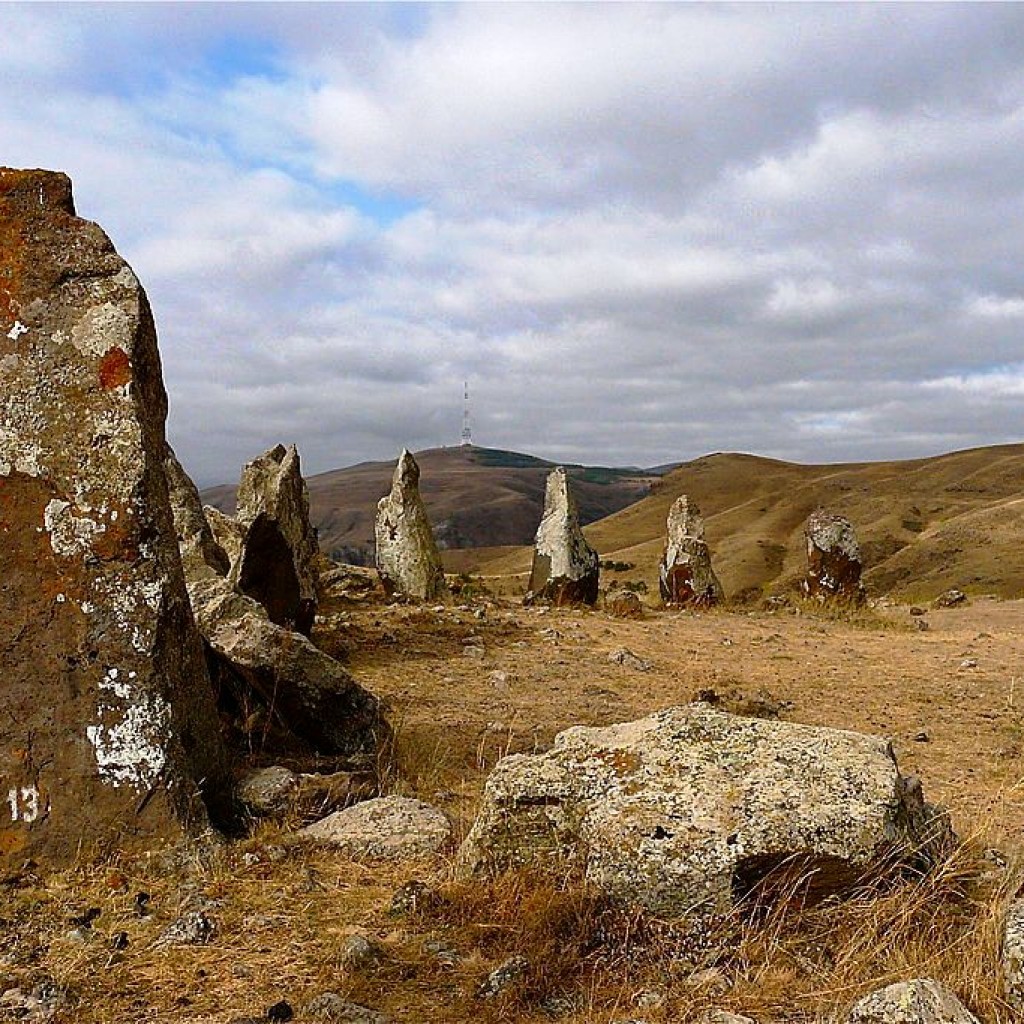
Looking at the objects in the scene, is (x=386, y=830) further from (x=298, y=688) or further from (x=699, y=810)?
(x=298, y=688)

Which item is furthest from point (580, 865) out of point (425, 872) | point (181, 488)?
point (181, 488)

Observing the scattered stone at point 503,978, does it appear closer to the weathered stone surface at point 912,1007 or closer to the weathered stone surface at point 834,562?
the weathered stone surface at point 912,1007

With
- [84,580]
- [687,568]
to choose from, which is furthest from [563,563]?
[84,580]

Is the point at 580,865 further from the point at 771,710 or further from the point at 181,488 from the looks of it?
the point at 181,488

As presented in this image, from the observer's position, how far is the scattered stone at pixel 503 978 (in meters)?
3.88

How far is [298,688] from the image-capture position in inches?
304

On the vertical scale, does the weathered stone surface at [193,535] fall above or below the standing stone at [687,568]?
above

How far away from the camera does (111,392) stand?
5.74 metres

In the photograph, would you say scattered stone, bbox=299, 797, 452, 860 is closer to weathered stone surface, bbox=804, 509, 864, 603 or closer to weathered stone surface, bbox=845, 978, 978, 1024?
weathered stone surface, bbox=845, 978, 978, 1024

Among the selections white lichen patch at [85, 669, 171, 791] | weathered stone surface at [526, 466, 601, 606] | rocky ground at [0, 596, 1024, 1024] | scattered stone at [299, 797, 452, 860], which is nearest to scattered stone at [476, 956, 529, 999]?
rocky ground at [0, 596, 1024, 1024]

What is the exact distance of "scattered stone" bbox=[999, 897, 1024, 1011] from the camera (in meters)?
3.40

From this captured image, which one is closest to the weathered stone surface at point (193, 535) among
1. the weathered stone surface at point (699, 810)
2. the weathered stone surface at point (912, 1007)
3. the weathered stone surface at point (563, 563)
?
the weathered stone surface at point (563, 563)

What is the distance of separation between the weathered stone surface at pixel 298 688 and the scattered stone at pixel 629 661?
17.2ft

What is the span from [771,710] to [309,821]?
5.54 m
